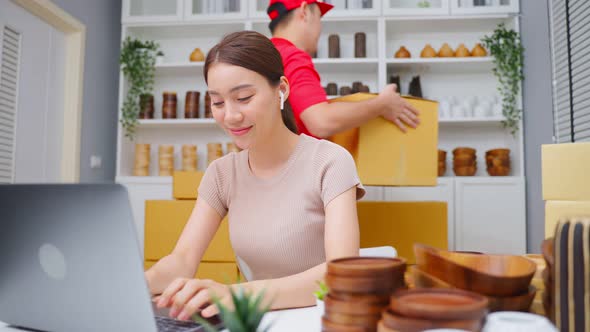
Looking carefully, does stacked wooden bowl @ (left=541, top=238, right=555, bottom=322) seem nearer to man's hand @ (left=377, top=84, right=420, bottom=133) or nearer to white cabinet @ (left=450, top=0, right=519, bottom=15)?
man's hand @ (left=377, top=84, right=420, bottom=133)

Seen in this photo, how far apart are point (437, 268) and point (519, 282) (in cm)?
9

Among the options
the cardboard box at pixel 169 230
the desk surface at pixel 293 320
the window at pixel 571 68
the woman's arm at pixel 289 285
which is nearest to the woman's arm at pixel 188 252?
the woman's arm at pixel 289 285

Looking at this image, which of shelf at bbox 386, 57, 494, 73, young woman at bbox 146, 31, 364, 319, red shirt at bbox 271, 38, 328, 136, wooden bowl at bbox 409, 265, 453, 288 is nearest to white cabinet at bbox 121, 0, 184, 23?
shelf at bbox 386, 57, 494, 73

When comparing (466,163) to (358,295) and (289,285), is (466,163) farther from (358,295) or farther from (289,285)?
(358,295)

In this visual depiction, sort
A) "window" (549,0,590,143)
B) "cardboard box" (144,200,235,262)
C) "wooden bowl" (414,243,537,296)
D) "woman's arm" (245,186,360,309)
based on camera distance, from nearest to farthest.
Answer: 1. "wooden bowl" (414,243,537,296)
2. "woman's arm" (245,186,360,309)
3. "window" (549,0,590,143)
4. "cardboard box" (144,200,235,262)

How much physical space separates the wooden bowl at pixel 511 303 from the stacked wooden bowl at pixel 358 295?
116 millimetres

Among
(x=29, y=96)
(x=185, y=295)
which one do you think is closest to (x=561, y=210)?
(x=185, y=295)

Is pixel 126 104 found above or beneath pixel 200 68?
beneath

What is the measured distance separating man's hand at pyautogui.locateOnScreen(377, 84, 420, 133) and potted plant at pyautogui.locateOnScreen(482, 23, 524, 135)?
6.57 ft

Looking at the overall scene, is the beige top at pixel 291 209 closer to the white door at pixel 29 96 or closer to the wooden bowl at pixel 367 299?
the wooden bowl at pixel 367 299

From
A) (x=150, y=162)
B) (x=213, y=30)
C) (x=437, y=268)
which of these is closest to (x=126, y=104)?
(x=150, y=162)

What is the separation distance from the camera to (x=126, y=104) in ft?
12.2

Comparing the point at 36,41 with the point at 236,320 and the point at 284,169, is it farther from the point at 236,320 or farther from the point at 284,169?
the point at 236,320

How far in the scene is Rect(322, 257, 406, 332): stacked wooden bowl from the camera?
499mm
